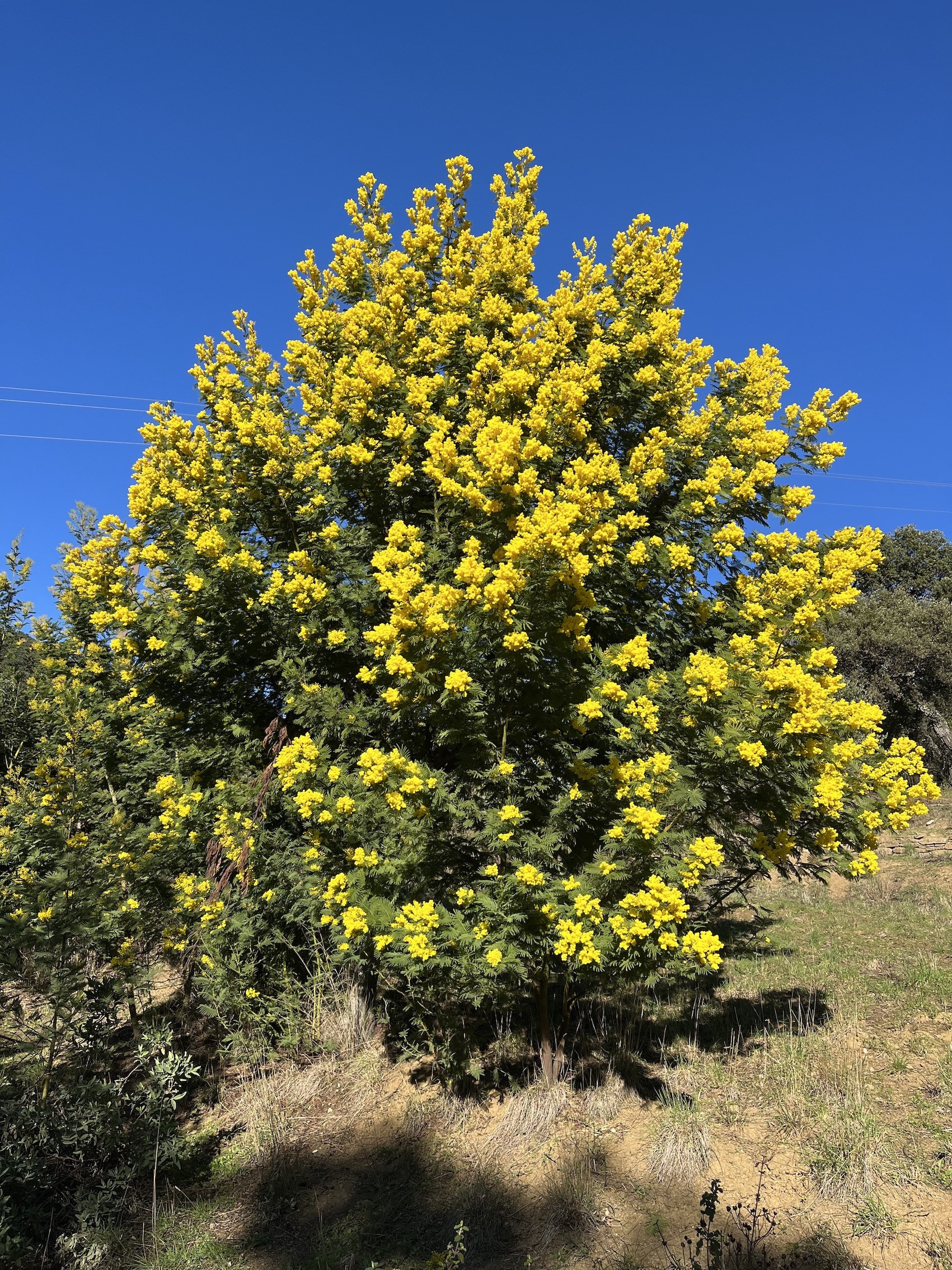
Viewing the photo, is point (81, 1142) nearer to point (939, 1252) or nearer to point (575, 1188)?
point (575, 1188)

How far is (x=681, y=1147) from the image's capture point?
15.0 feet

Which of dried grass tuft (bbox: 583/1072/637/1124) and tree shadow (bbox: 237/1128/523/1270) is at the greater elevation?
dried grass tuft (bbox: 583/1072/637/1124)

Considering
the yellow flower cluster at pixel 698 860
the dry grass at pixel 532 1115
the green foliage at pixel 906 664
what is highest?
the green foliage at pixel 906 664

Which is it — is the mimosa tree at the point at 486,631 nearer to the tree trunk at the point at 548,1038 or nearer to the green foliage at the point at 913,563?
the tree trunk at the point at 548,1038

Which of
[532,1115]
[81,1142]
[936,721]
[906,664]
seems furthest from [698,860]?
[906,664]

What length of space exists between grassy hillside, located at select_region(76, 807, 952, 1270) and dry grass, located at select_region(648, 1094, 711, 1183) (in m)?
0.01

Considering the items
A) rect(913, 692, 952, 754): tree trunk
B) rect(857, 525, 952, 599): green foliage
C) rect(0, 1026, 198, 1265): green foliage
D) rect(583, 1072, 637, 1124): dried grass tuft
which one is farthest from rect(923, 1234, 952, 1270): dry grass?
rect(857, 525, 952, 599): green foliage

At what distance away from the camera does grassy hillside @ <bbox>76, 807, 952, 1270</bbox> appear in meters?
4.04

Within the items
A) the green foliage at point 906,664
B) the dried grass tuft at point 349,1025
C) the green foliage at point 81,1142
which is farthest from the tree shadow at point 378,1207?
the green foliage at point 906,664

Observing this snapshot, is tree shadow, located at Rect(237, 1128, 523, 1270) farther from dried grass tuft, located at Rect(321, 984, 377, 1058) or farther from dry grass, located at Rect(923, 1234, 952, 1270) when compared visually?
dry grass, located at Rect(923, 1234, 952, 1270)

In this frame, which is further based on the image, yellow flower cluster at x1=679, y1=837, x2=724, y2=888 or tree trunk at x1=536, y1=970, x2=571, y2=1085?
tree trunk at x1=536, y1=970, x2=571, y2=1085

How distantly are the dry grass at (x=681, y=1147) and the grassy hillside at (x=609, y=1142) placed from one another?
14mm

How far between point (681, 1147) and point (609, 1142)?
583 mm

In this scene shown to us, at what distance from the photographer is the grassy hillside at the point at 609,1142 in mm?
4039
